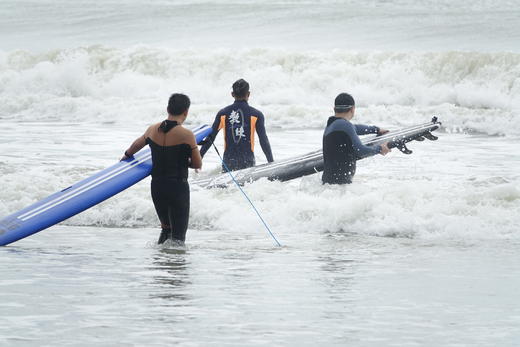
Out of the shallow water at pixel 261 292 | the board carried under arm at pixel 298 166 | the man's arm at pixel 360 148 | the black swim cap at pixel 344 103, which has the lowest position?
the shallow water at pixel 261 292

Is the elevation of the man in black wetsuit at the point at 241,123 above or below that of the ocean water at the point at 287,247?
above

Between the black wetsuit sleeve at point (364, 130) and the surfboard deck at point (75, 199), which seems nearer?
the surfboard deck at point (75, 199)

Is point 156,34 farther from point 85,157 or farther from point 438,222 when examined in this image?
point 438,222

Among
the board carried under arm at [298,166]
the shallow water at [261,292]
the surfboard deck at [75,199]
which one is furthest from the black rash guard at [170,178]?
the board carried under arm at [298,166]

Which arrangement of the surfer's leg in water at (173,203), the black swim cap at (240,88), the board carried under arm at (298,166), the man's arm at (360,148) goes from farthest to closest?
the board carried under arm at (298,166) < the black swim cap at (240,88) < the man's arm at (360,148) < the surfer's leg in water at (173,203)

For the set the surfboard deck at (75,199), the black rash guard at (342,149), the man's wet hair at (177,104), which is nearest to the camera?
the man's wet hair at (177,104)

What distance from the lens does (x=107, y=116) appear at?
80.9 feet

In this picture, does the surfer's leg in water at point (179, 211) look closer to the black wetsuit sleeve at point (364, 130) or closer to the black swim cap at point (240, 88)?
the black swim cap at point (240, 88)

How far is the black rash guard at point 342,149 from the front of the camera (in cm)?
862

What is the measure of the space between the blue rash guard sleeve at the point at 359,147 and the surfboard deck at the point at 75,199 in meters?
1.27

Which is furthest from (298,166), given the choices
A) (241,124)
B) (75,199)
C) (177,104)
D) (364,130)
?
(177,104)

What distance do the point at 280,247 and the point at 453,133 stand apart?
39.5ft

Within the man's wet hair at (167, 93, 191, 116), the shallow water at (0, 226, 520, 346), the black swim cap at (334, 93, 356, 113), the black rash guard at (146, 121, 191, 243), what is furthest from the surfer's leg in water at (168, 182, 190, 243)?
the black swim cap at (334, 93, 356, 113)

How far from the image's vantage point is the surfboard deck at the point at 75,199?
7.94 meters
